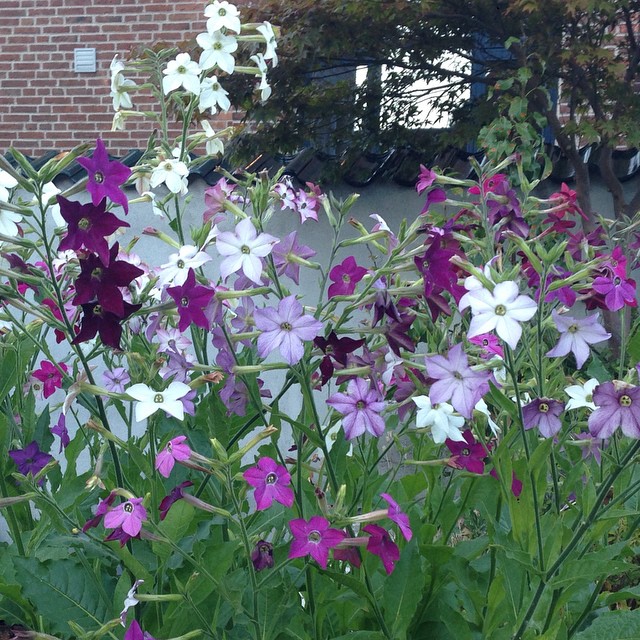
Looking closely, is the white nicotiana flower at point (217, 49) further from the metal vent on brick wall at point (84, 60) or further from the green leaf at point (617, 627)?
the metal vent on brick wall at point (84, 60)

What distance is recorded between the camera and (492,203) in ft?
4.83

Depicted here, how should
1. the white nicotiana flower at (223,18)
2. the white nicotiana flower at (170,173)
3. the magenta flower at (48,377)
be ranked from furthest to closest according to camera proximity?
the magenta flower at (48,377) → the white nicotiana flower at (223,18) → the white nicotiana flower at (170,173)

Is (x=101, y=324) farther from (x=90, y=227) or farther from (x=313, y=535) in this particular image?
(x=313, y=535)

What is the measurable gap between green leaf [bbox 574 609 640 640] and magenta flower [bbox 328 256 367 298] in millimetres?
524

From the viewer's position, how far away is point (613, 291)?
116 cm

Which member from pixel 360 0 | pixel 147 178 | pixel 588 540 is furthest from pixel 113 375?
pixel 360 0

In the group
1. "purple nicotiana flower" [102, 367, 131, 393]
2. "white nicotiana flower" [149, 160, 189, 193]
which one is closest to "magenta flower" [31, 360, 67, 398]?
"purple nicotiana flower" [102, 367, 131, 393]

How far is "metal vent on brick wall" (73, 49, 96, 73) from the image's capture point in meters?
7.02

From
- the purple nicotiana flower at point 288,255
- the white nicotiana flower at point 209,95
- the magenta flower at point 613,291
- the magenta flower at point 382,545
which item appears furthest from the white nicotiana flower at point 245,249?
the white nicotiana flower at point 209,95

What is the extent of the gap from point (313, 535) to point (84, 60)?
6732 mm

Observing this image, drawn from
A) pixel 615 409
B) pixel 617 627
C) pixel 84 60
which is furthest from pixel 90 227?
pixel 84 60

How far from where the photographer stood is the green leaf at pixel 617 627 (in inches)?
40.9

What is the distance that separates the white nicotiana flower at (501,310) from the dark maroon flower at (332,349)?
165mm

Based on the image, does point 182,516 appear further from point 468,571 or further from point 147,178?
point 147,178
